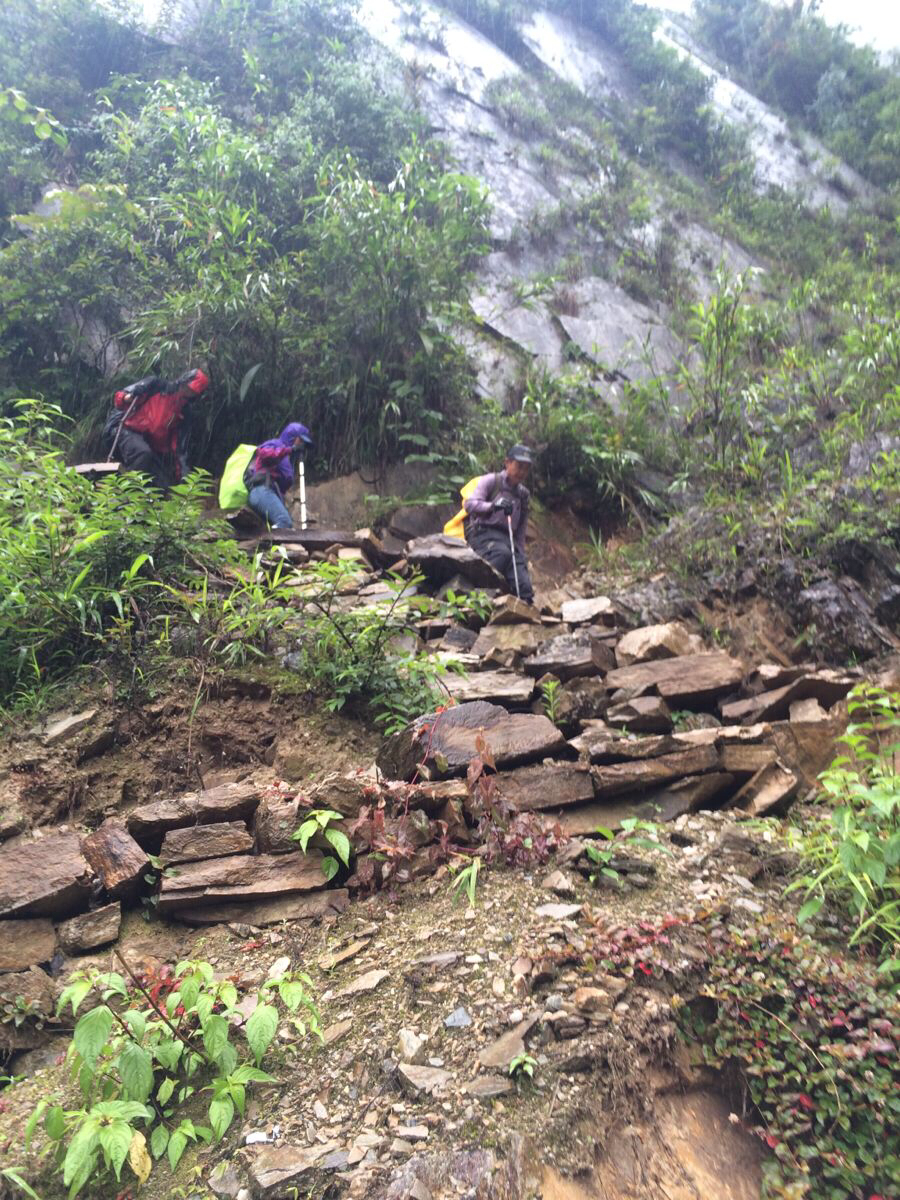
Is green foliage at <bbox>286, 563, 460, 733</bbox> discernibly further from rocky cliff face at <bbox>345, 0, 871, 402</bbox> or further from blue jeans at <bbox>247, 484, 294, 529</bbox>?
rocky cliff face at <bbox>345, 0, 871, 402</bbox>

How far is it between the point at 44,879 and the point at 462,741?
1965mm

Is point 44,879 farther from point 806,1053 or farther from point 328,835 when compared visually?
point 806,1053

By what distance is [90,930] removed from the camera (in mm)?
3051

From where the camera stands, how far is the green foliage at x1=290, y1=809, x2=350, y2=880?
3123mm

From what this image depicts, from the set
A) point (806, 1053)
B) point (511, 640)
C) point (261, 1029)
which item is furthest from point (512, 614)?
point (261, 1029)

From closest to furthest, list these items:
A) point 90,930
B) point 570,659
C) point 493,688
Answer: point 90,930
point 493,688
point 570,659

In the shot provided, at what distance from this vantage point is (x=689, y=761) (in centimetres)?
395

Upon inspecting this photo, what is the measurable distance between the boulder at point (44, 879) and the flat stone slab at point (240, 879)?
34 cm

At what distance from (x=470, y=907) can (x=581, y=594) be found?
5.43 meters

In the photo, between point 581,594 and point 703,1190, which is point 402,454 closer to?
point 581,594

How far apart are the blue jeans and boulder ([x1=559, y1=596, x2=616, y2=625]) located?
3.26 meters

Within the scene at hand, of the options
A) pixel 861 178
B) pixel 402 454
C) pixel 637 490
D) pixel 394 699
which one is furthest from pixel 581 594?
pixel 861 178

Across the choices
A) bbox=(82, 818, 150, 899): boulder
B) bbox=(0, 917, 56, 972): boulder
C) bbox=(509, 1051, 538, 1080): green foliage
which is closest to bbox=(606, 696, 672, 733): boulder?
bbox=(509, 1051, 538, 1080): green foliage

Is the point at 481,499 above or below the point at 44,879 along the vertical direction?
below
